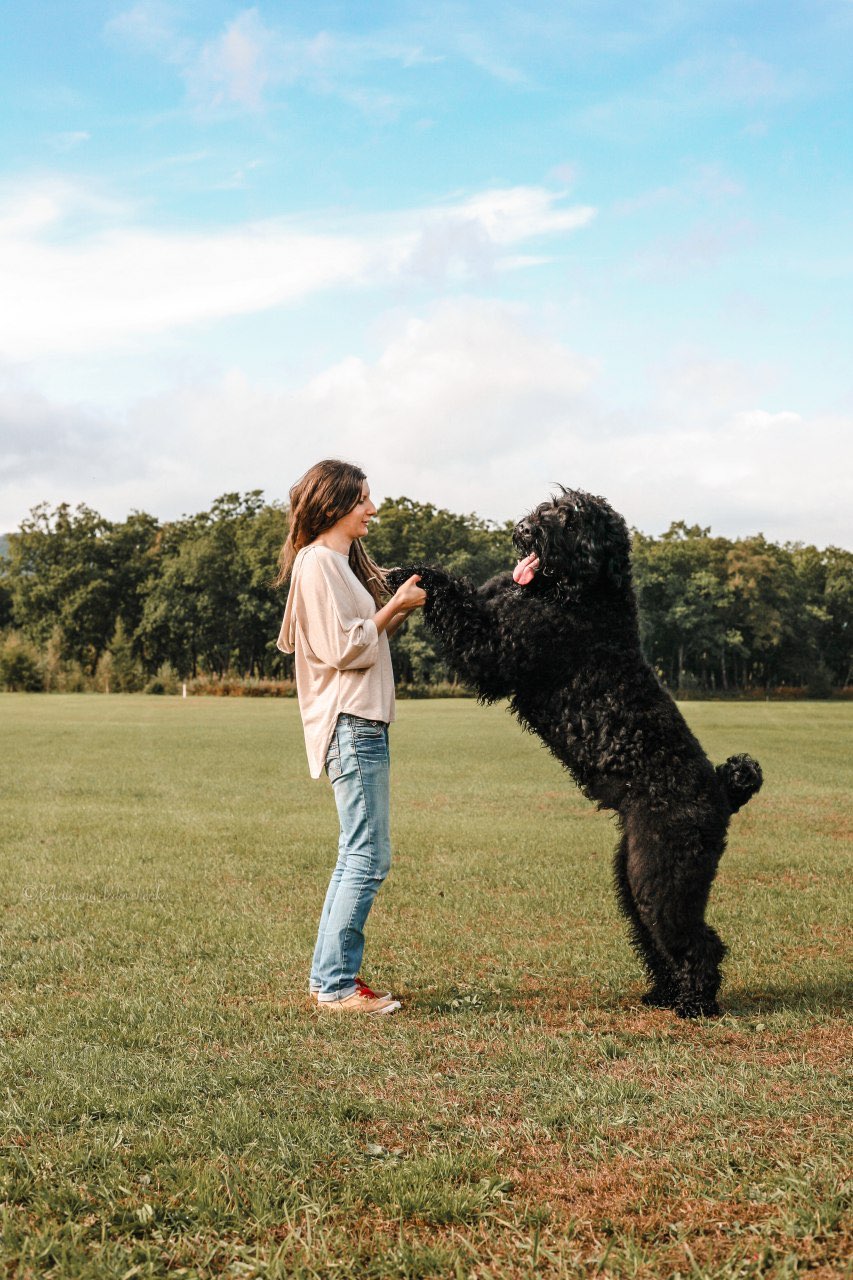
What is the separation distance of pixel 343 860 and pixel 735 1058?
5.95 ft

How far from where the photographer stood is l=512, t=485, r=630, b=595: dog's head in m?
4.50

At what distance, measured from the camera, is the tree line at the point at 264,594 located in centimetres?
6506

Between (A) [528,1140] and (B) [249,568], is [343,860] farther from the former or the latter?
(B) [249,568]

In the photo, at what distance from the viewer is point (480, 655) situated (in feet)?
15.0

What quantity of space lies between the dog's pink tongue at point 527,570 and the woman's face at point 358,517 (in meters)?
0.74

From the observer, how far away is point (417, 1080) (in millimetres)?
3881

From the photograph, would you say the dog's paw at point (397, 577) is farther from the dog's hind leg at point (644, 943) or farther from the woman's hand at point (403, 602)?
the dog's hind leg at point (644, 943)

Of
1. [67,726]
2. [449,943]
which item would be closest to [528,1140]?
[449,943]

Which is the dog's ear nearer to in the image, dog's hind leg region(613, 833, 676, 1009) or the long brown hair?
the long brown hair

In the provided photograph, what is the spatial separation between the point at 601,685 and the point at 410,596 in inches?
35.5

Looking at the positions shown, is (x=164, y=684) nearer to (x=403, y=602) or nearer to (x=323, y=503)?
(x=323, y=503)

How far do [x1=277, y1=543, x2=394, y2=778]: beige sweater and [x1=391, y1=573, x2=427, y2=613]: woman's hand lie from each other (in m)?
0.14

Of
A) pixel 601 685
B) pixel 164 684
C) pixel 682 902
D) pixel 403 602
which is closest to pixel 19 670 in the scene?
pixel 164 684

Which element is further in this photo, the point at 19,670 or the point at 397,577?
the point at 19,670
